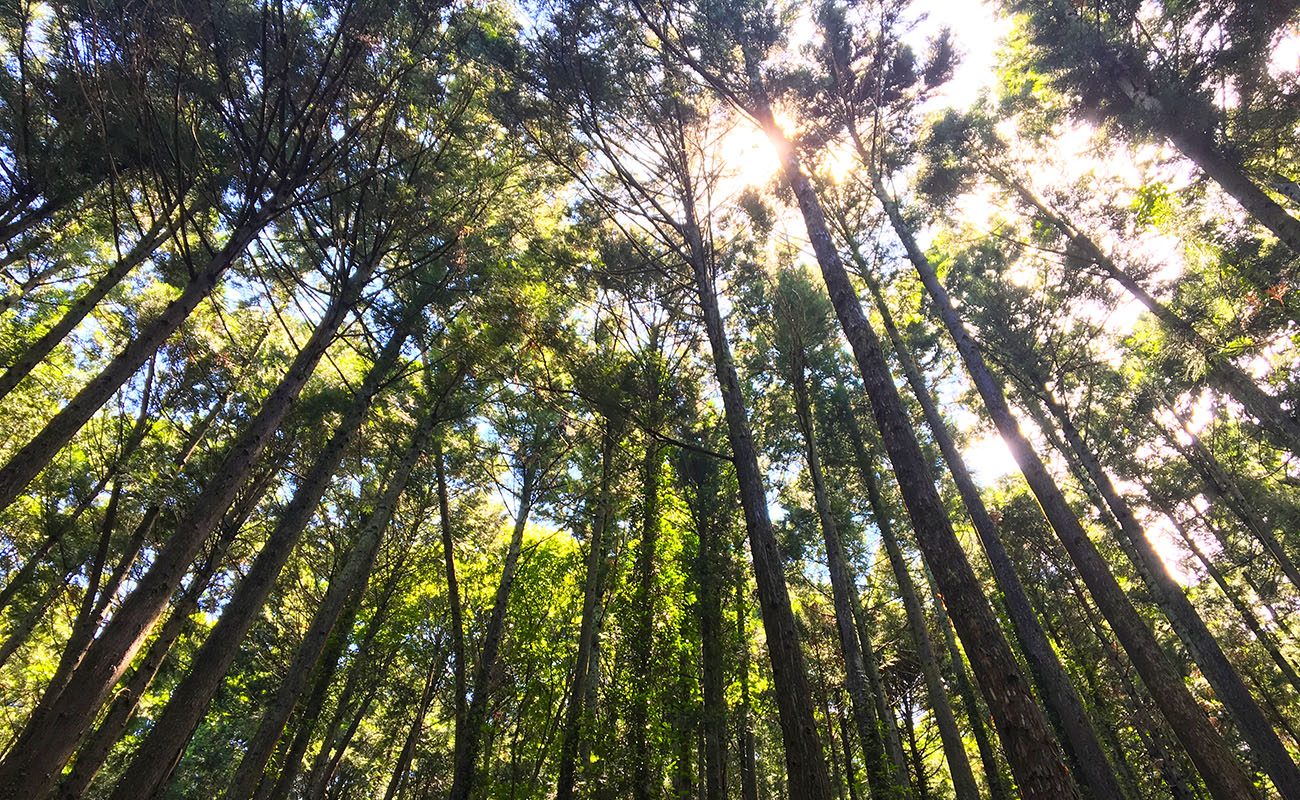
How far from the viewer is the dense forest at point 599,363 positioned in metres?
→ 6.51

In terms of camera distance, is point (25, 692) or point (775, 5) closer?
point (775, 5)

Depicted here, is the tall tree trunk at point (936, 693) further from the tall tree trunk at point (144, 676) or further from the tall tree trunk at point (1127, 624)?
the tall tree trunk at point (144, 676)

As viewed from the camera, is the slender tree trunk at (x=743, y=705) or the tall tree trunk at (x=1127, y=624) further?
the slender tree trunk at (x=743, y=705)

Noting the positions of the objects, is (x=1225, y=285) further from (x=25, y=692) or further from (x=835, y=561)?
(x=25, y=692)

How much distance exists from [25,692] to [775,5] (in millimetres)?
25716

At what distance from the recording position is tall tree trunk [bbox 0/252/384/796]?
4.30m

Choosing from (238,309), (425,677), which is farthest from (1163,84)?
(425,677)

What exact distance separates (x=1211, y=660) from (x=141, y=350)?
1760 centimetres

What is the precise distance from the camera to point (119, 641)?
480cm

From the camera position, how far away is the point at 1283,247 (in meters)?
10.7

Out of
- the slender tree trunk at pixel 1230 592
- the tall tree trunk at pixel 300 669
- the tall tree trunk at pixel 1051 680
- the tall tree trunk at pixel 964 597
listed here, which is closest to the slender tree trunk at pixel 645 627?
the tall tree trunk at pixel 300 669

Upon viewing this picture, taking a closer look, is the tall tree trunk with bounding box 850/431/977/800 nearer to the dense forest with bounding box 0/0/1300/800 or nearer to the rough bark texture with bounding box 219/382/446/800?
the dense forest with bounding box 0/0/1300/800

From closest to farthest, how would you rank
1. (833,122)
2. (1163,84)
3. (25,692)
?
1. (1163,84)
2. (833,122)
3. (25,692)

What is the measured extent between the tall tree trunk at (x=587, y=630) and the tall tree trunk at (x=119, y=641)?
5138 millimetres
